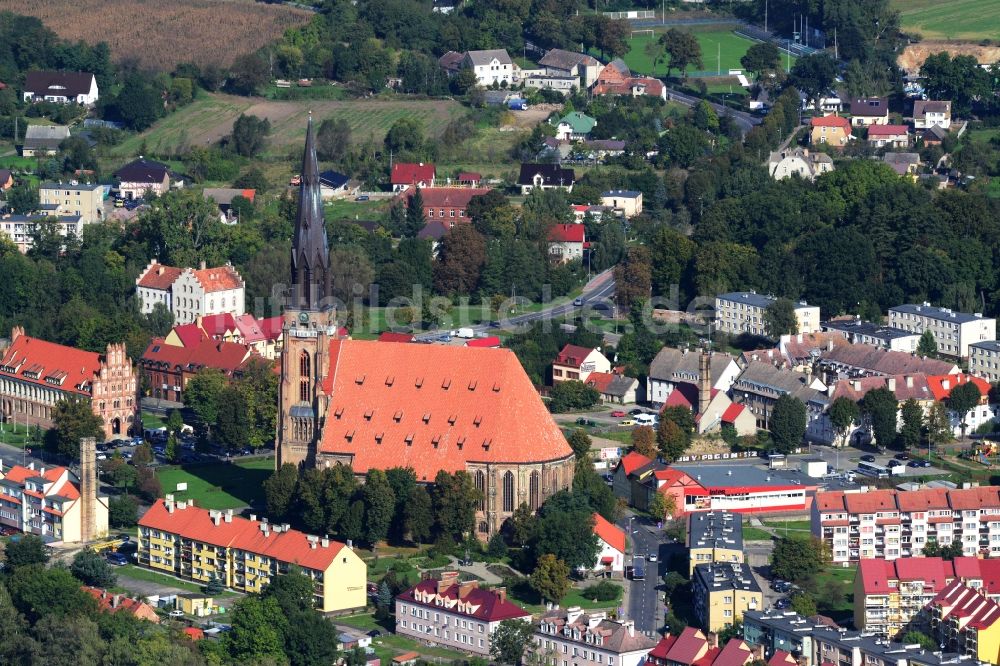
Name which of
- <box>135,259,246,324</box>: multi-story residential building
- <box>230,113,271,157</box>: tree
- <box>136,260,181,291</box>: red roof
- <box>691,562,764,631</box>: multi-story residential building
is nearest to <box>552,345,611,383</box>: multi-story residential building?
<box>135,259,246,324</box>: multi-story residential building

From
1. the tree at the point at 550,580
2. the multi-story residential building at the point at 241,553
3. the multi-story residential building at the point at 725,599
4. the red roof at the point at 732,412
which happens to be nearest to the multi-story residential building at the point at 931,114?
the red roof at the point at 732,412

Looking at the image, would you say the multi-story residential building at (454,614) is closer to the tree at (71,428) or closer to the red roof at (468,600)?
the red roof at (468,600)

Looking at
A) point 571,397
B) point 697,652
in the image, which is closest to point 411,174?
point 571,397

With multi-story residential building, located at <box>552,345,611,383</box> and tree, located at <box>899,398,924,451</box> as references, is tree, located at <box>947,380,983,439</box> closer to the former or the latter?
tree, located at <box>899,398,924,451</box>

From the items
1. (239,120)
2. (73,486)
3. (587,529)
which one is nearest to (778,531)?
(587,529)

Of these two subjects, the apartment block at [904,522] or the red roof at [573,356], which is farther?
the red roof at [573,356]
